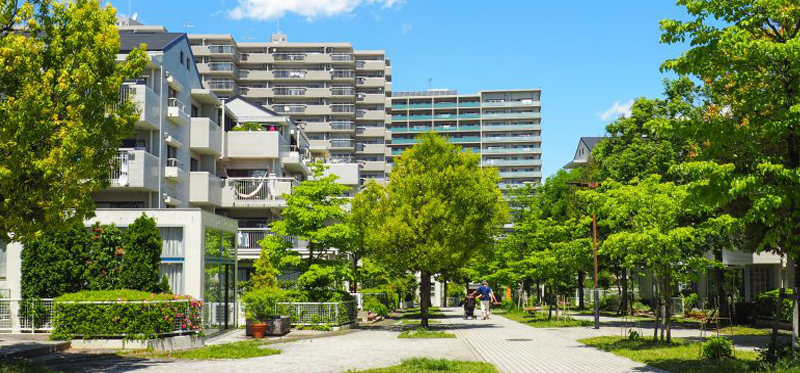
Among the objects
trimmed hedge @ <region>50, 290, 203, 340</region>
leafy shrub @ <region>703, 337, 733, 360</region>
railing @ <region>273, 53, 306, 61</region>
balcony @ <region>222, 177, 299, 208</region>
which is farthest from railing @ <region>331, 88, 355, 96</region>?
leafy shrub @ <region>703, 337, 733, 360</region>

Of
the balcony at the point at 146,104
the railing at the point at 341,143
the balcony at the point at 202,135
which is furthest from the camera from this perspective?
the railing at the point at 341,143

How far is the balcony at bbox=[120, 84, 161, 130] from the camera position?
3441cm

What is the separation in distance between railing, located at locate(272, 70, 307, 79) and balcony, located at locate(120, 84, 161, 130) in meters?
73.7

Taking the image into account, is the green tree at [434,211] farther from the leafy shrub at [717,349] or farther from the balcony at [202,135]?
the leafy shrub at [717,349]

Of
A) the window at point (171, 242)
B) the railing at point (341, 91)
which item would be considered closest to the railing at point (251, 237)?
the window at point (171, 242)

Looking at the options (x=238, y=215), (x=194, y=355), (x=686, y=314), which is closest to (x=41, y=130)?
(x=194, y=355)

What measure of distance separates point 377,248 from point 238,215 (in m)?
15.5

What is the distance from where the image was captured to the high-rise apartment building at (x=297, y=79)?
351 ft

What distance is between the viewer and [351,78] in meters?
110

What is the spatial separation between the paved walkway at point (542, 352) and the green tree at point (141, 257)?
1057 centimetres

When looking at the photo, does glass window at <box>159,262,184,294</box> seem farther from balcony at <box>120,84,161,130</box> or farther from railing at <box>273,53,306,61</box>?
railing at <box>273,53,306,61</box>

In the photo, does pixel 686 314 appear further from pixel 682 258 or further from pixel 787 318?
pixel 682 258

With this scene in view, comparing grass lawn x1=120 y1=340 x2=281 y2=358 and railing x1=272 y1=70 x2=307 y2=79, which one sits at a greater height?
railing x1=272 y1=70 x2=307 y2=79

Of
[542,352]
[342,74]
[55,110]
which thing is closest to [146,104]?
[55,110]
